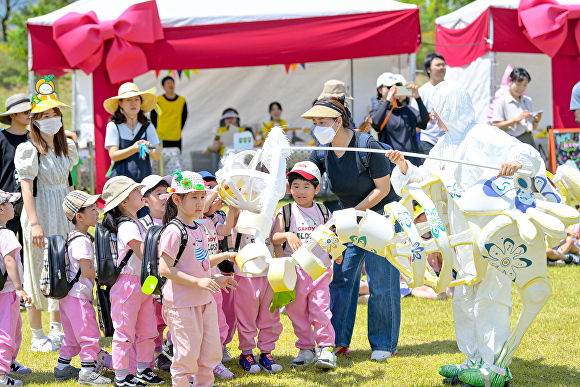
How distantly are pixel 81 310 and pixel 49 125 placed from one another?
5.01ft

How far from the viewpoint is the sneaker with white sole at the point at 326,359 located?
185 inches

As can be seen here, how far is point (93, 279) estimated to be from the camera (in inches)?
190

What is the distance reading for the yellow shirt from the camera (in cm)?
1227

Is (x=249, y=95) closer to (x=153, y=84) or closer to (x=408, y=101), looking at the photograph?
(x=153, y=84)

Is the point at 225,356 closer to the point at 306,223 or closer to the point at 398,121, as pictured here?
the point at 306,223

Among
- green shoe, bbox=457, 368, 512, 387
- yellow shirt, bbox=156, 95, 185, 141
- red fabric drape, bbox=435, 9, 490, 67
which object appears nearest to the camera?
green shoe, bbox=457, 368, 512, 387

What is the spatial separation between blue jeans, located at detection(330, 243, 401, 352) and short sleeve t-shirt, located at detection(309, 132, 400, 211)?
36 centimetres

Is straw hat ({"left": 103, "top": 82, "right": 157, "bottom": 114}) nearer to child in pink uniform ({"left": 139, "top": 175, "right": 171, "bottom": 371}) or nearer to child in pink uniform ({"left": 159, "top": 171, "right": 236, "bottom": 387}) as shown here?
child in pink uniform ({"left": 139, "top": 175, "right": 171, "bottom": 371})

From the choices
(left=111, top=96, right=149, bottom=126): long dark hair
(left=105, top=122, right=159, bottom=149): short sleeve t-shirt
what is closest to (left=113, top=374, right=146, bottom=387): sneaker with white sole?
(left=105, top=122, right=159, bottom=149): short sleeve t-shirt

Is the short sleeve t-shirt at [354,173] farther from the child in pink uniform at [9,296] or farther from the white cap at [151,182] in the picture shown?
the child in pink uniform at [9,296]

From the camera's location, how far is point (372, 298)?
506 centimetres

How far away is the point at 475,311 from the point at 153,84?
1187 cm

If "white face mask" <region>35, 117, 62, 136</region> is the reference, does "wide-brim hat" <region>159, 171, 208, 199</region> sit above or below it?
below

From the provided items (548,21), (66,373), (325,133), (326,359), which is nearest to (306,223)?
(325,133)
